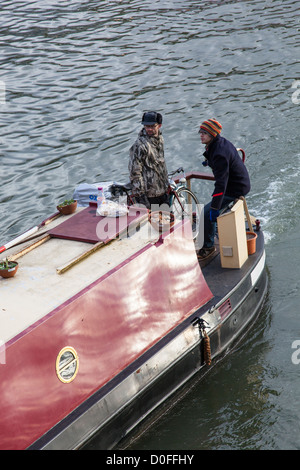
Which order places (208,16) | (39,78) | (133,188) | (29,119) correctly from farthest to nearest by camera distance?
(208,16) → (39,78) → (29,119) → (133,188)

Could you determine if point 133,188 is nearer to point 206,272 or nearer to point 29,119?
point 206,272

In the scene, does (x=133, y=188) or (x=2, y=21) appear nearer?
(x=133, y=188)

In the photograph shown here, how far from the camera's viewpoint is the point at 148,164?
8.77 meters

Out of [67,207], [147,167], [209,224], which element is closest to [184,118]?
[147,167]

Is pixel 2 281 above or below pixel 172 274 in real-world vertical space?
above

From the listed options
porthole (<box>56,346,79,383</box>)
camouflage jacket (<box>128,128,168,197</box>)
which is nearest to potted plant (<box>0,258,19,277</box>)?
porthole (<box>56,346,79,383</box>)

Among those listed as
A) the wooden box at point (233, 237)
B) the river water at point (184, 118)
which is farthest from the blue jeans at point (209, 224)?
the river water at point (184, 118)

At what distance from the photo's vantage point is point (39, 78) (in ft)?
57.3

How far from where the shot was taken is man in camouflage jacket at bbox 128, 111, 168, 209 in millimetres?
8602

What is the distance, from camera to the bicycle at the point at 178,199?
879 cm

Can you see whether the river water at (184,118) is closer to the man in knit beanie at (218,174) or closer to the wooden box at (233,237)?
the wooden box at (233,237)

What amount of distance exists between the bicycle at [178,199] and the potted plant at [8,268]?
8.24ft

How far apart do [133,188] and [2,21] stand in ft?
48.5
